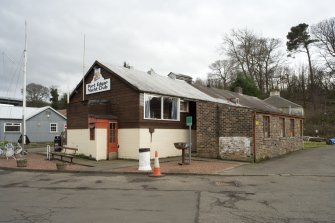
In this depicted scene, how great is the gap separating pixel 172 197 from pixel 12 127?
36.2 metres

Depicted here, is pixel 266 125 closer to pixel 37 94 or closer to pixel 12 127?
pixel 12 127

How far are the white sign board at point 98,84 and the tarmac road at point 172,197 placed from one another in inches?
361

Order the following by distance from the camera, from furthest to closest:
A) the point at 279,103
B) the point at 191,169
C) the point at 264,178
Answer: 1. the point at 279,103
2. the point at 191,169
3. the point at 264,178

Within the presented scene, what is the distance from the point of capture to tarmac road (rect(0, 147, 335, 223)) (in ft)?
26.7

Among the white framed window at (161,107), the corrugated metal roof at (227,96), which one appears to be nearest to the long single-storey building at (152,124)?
the white framed window at (161,107)

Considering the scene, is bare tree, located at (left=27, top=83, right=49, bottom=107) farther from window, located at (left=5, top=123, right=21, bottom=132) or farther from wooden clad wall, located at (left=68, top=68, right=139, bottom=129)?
wooden clad wall, located at (left=68, top=68, right=139, bottom=129)

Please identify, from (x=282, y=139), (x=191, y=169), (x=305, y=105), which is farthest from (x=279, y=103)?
(x=191, y=169)

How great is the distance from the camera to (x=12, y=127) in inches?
1657

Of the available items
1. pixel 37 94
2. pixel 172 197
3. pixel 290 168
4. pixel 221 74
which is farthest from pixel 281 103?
pixel 37 94

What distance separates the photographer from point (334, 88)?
5638cm

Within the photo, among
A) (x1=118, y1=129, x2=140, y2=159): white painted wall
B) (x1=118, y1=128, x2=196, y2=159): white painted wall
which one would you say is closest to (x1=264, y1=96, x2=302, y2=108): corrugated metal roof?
(x1=118, y1=128, x2=196, y2=159): white painted wall

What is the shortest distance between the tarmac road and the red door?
588 cm

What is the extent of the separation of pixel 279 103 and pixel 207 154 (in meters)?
35.5

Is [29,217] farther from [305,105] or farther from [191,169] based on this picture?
[305,105]
